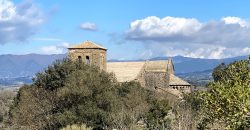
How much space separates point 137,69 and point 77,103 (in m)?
39.0

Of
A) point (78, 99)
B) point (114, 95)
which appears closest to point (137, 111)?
point (114, 95)

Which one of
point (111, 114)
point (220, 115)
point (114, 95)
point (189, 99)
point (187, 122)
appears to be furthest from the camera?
point (189, 99)

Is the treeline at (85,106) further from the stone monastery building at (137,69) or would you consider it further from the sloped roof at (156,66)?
the sloped roof at (156,66)

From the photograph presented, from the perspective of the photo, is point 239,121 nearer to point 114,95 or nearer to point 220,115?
point 220,115

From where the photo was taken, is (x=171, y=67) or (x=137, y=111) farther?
(x=171, y=67)

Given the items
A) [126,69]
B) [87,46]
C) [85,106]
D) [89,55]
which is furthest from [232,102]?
[126,69]

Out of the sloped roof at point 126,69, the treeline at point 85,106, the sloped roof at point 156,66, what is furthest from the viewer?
the sloped roof at point 156,66

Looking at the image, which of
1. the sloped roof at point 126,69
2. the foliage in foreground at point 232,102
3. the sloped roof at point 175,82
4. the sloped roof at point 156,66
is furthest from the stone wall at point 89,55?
the foliage in foreground at point 232,102

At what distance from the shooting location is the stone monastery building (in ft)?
270

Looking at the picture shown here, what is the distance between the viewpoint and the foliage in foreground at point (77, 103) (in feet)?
149

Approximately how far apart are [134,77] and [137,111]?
103 ft

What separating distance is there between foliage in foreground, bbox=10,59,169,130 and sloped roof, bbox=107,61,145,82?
77.8 ft

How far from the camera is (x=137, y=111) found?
1975 inches

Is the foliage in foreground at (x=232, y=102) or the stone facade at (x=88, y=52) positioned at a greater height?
the stone facade at (x=88, y=52)
